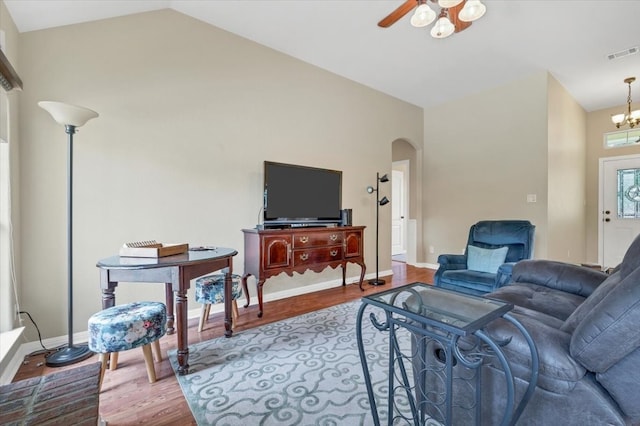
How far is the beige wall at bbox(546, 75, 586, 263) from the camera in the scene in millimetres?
4148

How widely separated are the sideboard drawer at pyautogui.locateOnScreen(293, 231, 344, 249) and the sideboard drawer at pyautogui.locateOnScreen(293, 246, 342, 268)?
0.06m

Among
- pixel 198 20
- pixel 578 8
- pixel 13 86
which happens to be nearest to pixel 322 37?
pixel 198 20

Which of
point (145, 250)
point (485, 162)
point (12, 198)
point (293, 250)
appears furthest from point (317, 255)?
point (485, 162)

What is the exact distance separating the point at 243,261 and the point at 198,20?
2.50 metres

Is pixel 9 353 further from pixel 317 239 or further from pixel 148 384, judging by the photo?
pixel 317 239

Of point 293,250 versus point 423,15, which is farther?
point 293,250

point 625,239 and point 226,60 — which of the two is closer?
point 226,60

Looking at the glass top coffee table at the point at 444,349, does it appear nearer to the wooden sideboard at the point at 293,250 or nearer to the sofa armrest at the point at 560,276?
the sofa armrest at the point at 560,276

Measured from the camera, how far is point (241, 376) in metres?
1.83

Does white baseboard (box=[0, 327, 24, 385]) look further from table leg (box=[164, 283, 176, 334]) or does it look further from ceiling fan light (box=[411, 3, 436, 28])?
ceiling fan light (box=[411, 3, 436, 28])

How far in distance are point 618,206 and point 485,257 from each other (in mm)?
4547

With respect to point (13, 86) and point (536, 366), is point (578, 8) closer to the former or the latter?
point (536, 366)

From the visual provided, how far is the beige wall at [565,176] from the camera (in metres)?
4.15

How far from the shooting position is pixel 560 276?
198cm
